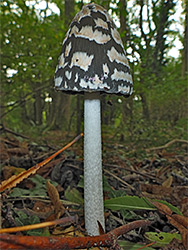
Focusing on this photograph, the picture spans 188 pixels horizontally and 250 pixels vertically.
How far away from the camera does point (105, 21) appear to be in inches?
65.9

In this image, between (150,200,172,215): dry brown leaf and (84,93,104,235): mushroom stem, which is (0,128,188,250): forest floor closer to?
(150,200,172,215): dry brown leaf

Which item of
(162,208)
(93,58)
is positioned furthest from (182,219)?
(93,58)

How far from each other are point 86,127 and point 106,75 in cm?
47

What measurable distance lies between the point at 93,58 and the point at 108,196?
1.37m

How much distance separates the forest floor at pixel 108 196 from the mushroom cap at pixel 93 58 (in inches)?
33.8

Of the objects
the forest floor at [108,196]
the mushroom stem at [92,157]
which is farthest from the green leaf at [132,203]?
the mushroom stem at [92,157]

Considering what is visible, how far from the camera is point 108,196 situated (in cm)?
220

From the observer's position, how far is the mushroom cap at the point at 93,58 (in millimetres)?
1560

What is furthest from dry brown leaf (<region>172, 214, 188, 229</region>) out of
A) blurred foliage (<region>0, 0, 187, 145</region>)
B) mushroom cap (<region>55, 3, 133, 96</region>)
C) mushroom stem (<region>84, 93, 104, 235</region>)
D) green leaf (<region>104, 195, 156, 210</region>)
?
blurred foliage (<region>0, 0, 187, 145</region>)

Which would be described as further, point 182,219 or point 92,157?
point 92,157

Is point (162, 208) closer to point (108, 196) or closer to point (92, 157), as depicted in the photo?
point (92, 157)

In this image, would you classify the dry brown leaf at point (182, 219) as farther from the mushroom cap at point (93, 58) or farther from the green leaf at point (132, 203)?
the mushroom cap at point (93, 58)

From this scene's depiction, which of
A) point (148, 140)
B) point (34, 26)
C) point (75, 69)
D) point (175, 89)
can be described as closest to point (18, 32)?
point (34, 26)

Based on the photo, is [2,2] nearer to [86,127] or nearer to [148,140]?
[86,127]
